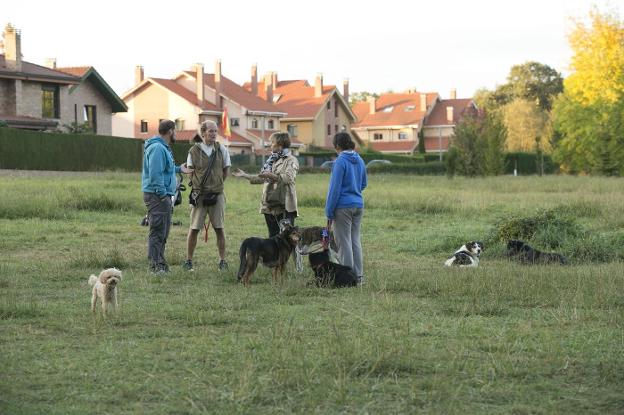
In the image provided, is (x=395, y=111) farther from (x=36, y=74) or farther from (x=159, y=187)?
(x=159, y=187)

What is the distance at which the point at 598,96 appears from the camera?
51844 mm

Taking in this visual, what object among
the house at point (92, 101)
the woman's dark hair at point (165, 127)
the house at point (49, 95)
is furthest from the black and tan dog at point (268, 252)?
the house at point (92, 101)

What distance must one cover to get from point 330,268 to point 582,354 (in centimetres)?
419

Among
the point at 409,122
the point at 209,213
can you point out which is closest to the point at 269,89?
the point at 409,122

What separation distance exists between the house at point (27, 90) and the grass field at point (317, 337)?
1317 inches

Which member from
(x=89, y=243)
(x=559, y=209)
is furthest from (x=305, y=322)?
(x=559, y=209)

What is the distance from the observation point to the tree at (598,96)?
5141cm

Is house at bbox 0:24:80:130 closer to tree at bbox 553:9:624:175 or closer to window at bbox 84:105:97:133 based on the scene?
window at bbox 84:105:97:133

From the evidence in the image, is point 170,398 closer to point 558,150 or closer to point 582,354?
point 582,354

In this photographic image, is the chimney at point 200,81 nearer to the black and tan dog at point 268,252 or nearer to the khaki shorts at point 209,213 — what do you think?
the khaki shorts at point 209,213

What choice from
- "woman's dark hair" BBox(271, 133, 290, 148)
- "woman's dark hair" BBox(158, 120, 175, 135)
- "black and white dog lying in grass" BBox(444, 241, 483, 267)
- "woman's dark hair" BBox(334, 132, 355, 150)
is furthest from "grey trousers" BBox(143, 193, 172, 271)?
"black and white dog lying in grass" BBox(444, 241, 483, 267)

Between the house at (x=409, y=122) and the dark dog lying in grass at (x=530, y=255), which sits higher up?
the house at (x=409, y=122)

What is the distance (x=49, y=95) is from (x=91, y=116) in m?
4.82

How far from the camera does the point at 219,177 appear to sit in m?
11.9
